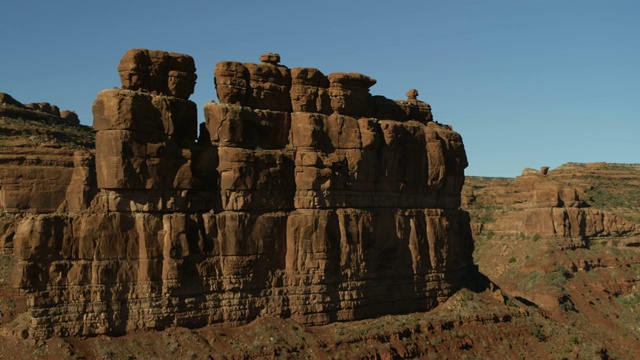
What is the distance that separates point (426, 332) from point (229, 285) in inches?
465

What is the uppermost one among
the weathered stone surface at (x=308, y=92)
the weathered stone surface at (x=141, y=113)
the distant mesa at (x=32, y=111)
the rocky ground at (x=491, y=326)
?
the distant mesa at (x=32, y=111)

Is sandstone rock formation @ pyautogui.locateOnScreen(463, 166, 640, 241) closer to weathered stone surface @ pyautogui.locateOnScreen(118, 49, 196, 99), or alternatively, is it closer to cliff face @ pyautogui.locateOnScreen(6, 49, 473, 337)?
cliff face @ pyautogui.locateOnScreen(6, 49, 473, 337)

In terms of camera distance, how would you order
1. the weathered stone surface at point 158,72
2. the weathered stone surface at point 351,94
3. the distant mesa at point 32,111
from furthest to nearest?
the distant mesa at point 32,111 → the weathered stone surface at point 351,94 → the weathered stone surface at point 158,72

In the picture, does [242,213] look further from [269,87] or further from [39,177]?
[39,177]

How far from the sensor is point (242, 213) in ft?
120

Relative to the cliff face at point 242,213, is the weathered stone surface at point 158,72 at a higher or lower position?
higher

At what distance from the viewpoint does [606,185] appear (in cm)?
9819

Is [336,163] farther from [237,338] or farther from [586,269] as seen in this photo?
[586,269]

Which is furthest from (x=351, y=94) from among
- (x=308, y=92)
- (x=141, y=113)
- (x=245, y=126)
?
(x=141, y=113)

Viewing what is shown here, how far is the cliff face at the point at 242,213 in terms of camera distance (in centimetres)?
3266

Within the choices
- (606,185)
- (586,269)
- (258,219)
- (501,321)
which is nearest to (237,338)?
(258,219)

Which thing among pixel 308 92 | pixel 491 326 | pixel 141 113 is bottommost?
pixel 491 326

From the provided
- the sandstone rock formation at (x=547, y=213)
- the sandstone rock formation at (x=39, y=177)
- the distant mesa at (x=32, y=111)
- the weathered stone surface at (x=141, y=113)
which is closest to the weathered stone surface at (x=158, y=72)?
the weathered stone surface at (x=141, y=113)

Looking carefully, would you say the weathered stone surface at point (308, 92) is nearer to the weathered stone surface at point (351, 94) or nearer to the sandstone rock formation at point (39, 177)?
the weathered stone surface at point (351, 94)
